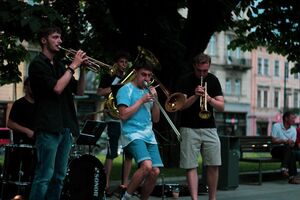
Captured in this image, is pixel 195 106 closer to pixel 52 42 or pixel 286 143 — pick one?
pixel 52 42

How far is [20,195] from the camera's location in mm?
7441

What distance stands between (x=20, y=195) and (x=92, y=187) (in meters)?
1.04

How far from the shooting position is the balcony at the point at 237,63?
65438 millimetres

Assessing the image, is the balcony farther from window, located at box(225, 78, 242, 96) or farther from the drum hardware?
the drum hardware

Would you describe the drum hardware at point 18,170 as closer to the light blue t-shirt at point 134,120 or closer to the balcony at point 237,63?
the light blue t-shirt at point 134,120

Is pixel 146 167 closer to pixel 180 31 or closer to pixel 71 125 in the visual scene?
pixel 71 125

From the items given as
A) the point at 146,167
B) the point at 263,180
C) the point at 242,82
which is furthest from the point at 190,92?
the point at 242,82

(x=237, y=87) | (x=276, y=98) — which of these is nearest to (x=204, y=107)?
(x=237, y=87)

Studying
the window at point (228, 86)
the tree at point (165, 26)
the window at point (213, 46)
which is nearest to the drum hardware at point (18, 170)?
the tree at point (165, 26)

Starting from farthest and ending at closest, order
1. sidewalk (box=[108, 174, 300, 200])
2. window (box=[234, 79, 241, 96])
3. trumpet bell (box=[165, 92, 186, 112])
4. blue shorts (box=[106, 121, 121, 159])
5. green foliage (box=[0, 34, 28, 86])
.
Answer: window (box=[234, 79, 241, 96]) → green foliage (box=[0, 34, 28, 86]) → sidewalk (box=[108, 174, 300, 200]) → blue shorts (box=[106, 121, 121, 159]) → trumpet bell (box=[165, 92, 186, 112])

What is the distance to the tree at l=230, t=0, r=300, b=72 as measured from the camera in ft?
56.0

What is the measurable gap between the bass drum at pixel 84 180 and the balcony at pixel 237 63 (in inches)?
2272

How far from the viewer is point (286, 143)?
44.4 ft

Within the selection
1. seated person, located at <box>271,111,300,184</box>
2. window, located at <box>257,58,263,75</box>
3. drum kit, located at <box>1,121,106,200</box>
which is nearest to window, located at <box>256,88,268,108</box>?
window, located at <box>257,58,263,75</box>
